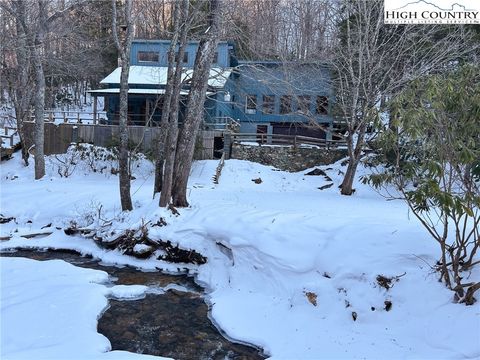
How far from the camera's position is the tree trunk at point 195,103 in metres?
11.3

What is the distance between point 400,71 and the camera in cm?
1564

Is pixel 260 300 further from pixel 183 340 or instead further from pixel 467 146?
pixel 467 146

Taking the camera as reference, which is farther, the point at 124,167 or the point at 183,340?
the point at 124,167

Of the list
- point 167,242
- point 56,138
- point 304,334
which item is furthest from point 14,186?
point 304,334

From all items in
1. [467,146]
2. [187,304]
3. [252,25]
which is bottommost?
[187,304]

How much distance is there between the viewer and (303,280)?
769cm

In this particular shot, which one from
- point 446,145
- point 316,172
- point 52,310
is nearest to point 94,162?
point 316,172

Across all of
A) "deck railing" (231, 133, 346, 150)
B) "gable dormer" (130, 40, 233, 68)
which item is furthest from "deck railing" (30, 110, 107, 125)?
Result: "deck railing" (231, 133, 346, 150)

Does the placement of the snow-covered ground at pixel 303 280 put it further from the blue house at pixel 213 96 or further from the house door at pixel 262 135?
the blue house at pixel 213 96

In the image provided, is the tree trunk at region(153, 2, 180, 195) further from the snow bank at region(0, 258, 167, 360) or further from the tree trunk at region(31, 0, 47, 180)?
the tree trunk at region(31, 0, 47, 180)

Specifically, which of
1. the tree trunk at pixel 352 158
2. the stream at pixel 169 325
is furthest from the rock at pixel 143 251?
the tree trunk at pixel 352 158

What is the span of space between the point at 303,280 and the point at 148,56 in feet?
78.1

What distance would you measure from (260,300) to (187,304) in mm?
1462

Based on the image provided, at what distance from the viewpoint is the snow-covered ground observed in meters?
5.91
